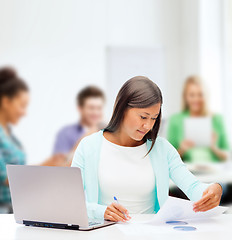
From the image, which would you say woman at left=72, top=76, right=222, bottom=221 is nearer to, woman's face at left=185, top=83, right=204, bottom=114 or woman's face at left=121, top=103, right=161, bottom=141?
woman's face at left=121, top=103, right=161, bottom=141

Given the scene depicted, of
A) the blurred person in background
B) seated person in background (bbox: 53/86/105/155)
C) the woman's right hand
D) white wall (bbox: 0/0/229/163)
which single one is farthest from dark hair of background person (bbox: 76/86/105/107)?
the woman's right hand

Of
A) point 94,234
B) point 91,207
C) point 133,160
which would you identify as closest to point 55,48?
point 133,160

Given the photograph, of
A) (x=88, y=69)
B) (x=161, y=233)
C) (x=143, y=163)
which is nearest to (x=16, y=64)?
(x=88, y=69)

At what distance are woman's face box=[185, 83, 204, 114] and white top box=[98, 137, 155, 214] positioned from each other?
2.23 meters

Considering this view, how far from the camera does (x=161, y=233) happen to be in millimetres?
1361

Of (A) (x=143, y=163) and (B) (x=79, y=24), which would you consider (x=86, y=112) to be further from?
(A) (x=143, y=163)

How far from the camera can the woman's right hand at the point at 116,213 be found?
1.50m

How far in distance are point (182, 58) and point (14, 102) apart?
2977mm

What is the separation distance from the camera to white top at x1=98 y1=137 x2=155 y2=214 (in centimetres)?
176

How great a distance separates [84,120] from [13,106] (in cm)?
93

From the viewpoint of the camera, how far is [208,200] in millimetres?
1523

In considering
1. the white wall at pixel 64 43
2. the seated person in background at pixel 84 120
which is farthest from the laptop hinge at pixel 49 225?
the white wall at pixel 64 43

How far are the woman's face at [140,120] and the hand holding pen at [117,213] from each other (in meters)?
0.33

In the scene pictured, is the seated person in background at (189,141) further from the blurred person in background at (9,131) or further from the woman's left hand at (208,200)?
the woman's left hand at (208,200)
